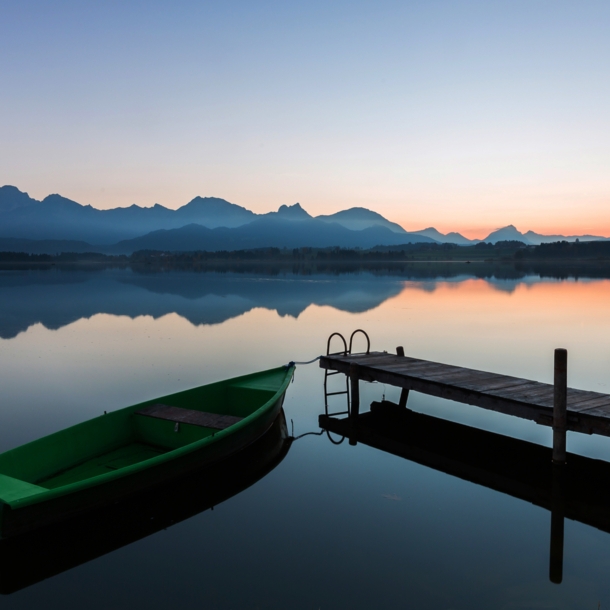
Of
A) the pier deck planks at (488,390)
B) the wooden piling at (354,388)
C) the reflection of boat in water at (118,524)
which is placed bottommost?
the reflection of boat in water at (118,524)

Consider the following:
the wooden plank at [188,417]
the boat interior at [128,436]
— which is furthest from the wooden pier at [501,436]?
the wooden plank at [188,417]

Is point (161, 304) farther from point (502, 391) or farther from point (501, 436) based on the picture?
point (502, 391)

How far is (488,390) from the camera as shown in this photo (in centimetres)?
1154

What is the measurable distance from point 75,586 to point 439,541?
5.15m

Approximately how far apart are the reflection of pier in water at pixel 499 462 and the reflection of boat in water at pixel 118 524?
3422 millimetres

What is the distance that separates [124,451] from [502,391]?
7949 millimetres

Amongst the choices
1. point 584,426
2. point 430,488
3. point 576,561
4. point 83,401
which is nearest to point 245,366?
point 83,401

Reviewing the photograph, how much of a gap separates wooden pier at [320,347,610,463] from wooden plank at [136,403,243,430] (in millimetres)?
4486

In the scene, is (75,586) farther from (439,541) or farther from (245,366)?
(245,366)

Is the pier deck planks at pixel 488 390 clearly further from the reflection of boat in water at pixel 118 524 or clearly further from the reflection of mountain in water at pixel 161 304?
the reflection of mountain in water at pixel 161 304

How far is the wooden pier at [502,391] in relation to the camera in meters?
9.98

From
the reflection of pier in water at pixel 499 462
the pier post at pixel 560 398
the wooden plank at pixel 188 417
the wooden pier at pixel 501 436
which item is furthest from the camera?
the wooden plank at pixel 188 417

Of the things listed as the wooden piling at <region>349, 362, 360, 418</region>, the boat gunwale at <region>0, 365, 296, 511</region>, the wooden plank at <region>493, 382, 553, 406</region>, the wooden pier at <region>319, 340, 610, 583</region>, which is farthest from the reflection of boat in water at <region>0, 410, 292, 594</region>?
the wooden plank at <region>493, 382, 553, 406</region>

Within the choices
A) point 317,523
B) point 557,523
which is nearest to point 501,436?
point 557,523
